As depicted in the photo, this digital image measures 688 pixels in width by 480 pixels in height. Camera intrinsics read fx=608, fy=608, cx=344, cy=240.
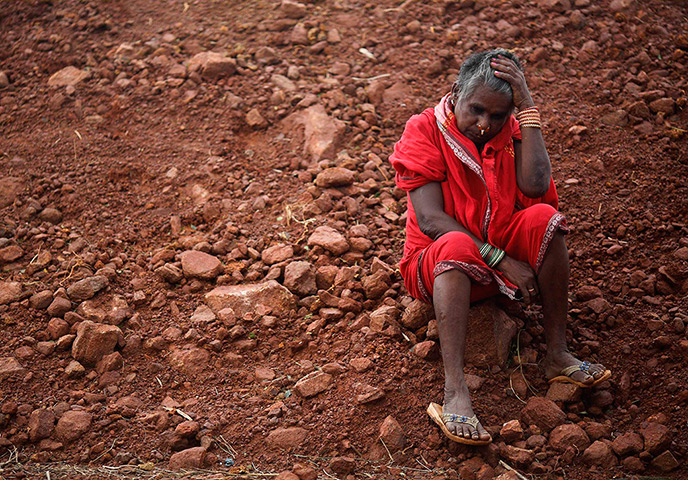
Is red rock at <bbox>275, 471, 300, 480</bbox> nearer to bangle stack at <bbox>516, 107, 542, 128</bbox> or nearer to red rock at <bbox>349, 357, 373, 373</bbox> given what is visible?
red rock at <bbox>349, 357, 373, 373</bbox>

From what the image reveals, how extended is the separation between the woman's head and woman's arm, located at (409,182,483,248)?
0.88 feet

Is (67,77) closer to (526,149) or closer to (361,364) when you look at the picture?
(361,364)

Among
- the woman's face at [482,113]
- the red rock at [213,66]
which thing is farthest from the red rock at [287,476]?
the red rock at [213,66]

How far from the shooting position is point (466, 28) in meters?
4.40

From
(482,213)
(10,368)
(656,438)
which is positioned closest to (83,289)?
(10,368)

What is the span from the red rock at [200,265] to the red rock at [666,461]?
205 cm

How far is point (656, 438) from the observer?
216 centimetres

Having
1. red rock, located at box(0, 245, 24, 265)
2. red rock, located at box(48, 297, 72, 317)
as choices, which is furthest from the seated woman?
red rock, located at box(0, 245, 24, 265)

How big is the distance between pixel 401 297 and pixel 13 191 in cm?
227

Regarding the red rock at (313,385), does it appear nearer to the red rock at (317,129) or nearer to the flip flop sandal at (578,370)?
the flip flop sandal at (578,370)

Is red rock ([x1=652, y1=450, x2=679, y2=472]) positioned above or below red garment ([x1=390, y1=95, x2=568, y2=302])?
below

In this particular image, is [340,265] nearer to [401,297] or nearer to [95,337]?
[401,297]

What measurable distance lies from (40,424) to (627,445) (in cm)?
217

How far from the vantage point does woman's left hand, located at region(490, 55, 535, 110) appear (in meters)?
2.32
